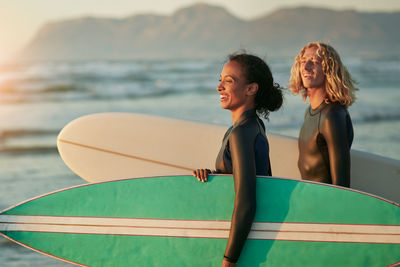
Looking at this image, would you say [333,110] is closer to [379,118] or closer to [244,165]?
[244,165]

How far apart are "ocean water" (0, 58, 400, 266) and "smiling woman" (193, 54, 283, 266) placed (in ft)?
0.55

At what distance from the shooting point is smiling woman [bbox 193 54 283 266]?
1.75 meters

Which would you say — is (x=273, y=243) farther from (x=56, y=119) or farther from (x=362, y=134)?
(x=56, y=119)

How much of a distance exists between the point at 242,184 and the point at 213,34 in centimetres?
2338

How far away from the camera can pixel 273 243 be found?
2006mm

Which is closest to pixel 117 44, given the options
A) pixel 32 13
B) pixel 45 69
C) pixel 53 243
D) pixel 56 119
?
pixel 32 13

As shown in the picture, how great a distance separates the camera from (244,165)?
174cm

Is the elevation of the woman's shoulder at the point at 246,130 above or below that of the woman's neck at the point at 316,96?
below

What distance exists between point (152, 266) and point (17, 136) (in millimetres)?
4925

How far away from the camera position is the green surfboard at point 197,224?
1.99 m

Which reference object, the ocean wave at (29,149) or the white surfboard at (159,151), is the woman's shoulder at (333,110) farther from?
the ocean wave at (29,149)

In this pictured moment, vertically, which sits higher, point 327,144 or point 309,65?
point 309,65

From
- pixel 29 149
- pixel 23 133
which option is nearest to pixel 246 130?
pixel 29 149

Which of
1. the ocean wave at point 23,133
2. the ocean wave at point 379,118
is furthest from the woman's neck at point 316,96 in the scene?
the ocean wave at point 379,118
